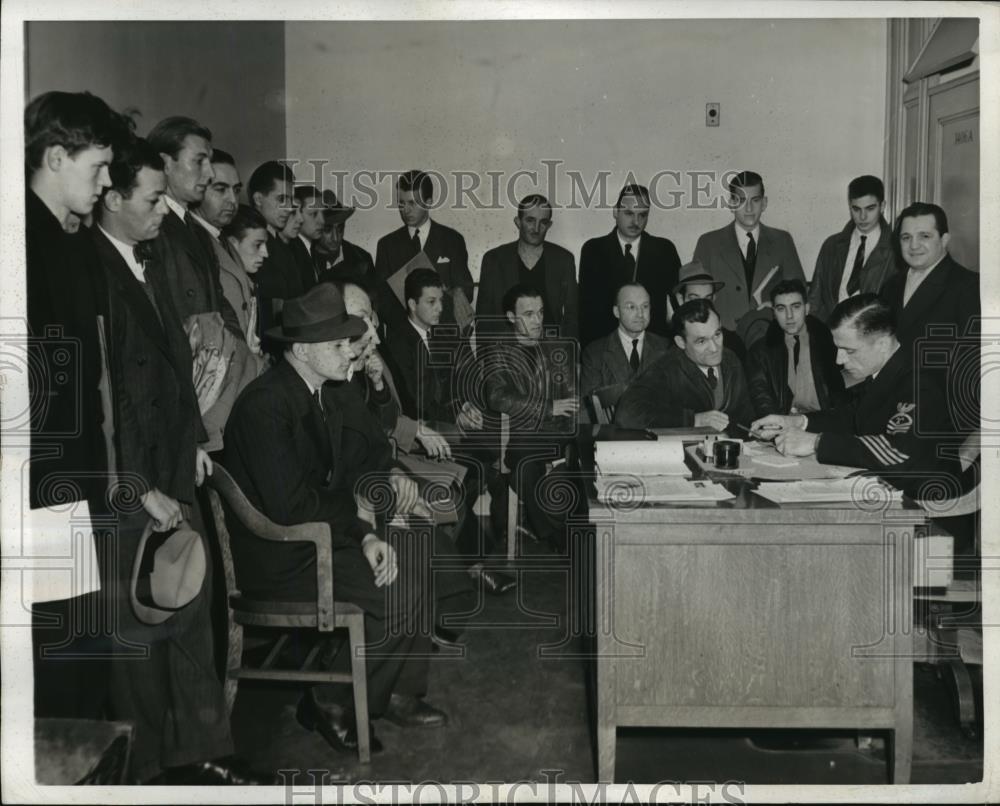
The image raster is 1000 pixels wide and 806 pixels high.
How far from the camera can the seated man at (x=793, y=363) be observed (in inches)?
133

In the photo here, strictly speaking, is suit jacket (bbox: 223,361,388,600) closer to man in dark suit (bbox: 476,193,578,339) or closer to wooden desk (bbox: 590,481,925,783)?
man in dark suit (bbox: 476,193,578,339)

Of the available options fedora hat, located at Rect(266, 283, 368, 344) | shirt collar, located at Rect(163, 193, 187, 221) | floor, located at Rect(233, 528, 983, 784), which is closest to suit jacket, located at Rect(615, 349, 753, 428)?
floor, located at Rect(233, 528, 983, 784)

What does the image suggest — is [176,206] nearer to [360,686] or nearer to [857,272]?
[360,686]

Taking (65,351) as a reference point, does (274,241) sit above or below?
above

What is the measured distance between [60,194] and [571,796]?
229cm

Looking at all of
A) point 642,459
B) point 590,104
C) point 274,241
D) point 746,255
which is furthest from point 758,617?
point 274,241

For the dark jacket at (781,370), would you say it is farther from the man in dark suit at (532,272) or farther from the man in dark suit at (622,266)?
the man in dark suit at (532,272)

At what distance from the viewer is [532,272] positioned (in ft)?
10.7

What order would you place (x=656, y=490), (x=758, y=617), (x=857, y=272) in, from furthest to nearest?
1. (x=857, y=272)
2. (x=656, y=490)
3. (x=758, y=617)

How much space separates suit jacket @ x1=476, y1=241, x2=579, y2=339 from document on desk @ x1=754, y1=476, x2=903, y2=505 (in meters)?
0.82

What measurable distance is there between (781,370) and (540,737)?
4.64 feet

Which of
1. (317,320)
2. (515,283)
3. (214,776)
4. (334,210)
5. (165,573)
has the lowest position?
(214,776)

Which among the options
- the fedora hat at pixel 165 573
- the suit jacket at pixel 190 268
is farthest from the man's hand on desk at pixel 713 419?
the fedora hat at pixel 165 573

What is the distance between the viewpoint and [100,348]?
9.73 ft
